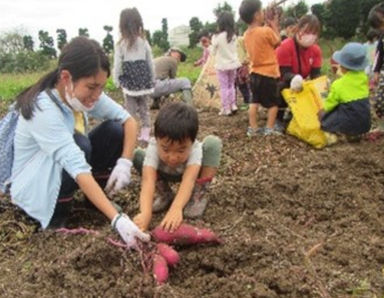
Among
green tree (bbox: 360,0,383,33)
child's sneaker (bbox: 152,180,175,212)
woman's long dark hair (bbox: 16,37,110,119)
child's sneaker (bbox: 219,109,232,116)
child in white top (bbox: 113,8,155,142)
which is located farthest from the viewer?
green tree (bbox: 360,0,383,33)

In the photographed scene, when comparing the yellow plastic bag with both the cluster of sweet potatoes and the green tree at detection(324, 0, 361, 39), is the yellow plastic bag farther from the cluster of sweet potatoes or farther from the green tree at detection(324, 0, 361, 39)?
the green tree at detection(324, 0, 361, 39)

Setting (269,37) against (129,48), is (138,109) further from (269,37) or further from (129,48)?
(269,37)

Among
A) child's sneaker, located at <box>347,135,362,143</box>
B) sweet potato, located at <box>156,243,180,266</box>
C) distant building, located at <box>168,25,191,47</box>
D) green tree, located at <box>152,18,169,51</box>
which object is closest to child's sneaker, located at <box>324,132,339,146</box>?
child's sneaker, located at <box>347,135,362,143</box>

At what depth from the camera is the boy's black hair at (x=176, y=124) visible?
7.60 ft

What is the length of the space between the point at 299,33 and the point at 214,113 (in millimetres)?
1847

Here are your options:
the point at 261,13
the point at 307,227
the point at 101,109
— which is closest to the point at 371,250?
the point at 307,227

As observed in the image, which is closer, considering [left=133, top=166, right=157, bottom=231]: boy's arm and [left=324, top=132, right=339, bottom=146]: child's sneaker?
[left=133, top=166, right=157, bottom=231]: boy's arm

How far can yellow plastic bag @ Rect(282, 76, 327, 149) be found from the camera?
4.20 m

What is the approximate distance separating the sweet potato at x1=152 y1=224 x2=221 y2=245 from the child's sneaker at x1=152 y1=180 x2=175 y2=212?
0.51m

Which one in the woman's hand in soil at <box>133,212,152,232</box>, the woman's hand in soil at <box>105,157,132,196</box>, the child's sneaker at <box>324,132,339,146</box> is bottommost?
the child's sneaker at <box>324,132,339,146</box>

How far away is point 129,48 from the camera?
14.8 ft

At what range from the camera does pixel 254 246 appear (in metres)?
2.25

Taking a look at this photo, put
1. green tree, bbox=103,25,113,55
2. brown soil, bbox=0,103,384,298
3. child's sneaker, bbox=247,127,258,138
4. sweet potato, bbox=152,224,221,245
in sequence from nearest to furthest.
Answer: brown soil, bbox=0,103,384,298, sweet potato, bbox=152,224,221,245, child's sneaker, bbox=247,127,258,138, green tree, bbox=103,25,113,55

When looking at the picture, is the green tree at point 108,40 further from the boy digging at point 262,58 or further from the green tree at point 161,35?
the boy digging at point 262,58
